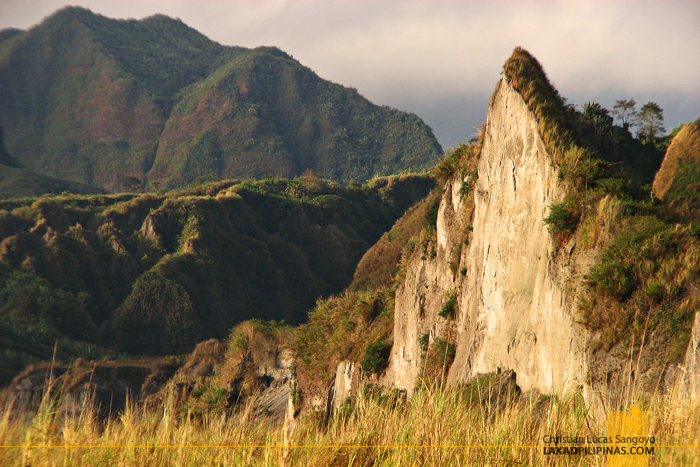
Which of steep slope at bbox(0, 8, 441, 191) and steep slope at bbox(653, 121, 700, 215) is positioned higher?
steep slope at bbox(0, 8, 441, 191)

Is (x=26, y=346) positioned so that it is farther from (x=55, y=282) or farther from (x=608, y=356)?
(x=608, y=356)

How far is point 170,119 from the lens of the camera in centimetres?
15850

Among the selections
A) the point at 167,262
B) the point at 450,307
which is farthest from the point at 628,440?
the point at 167,262

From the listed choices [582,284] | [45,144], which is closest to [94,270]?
[582,284]

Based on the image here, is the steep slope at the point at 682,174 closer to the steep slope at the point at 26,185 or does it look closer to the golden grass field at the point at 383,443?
the golden grass field at the point at 383,443

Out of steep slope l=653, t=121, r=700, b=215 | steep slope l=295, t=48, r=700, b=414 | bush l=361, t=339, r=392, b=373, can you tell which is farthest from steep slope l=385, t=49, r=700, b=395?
steep slope l=653, t=121, r=700, b=215

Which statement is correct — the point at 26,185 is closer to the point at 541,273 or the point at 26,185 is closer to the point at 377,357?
the point at 377,357

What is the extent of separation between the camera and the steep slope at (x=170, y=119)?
5640 inches

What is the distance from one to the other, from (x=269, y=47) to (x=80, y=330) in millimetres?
162376

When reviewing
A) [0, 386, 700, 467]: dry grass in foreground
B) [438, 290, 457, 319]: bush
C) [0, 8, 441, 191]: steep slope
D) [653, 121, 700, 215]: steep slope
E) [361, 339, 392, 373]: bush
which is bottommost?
[361, 339, 392, 373]: bush

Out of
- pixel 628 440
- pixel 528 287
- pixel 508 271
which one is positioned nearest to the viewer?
pixel 628 440

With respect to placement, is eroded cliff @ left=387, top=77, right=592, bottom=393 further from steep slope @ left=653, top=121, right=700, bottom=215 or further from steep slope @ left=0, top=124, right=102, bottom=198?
steep slope @ left=0, top=124, right=102, bottom=198

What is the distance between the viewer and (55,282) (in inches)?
2418

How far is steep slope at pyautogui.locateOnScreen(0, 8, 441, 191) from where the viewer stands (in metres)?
143
